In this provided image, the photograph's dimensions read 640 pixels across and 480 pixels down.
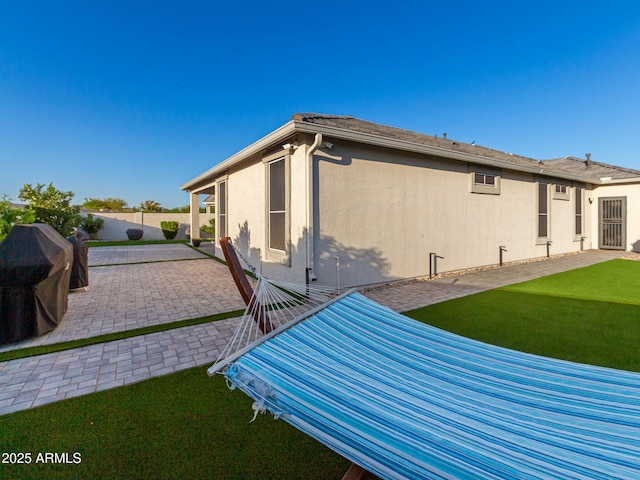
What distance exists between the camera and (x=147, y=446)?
2.08 metres

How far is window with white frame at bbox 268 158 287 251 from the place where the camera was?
670cm

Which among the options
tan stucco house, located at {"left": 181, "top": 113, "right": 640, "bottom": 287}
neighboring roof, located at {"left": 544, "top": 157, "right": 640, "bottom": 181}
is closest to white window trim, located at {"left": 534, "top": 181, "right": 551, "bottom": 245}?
tan stucco house, located at {"left": 181, "top": 113, "right": 640, "bottom": 287}

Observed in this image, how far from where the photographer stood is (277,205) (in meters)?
7.02

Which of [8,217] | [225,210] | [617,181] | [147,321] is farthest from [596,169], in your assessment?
[8,217]

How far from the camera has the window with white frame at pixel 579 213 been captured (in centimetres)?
1251

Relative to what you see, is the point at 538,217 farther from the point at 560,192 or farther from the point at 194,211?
the point at 194,211

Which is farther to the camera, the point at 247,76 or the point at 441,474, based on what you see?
the point at 247,76

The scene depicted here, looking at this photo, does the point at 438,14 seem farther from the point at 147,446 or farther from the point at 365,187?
the point at 147,446

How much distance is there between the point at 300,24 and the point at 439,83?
652 centimetres

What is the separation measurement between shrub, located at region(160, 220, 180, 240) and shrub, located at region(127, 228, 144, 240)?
153 cm

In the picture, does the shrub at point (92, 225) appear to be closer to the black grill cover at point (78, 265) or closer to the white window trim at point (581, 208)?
the black grill cover at point (78, 265)

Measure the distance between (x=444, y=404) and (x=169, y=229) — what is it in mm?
23299

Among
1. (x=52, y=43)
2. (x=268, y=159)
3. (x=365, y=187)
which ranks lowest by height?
(x=365, y=187)

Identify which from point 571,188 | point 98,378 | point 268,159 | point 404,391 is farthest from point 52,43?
point 571,188
